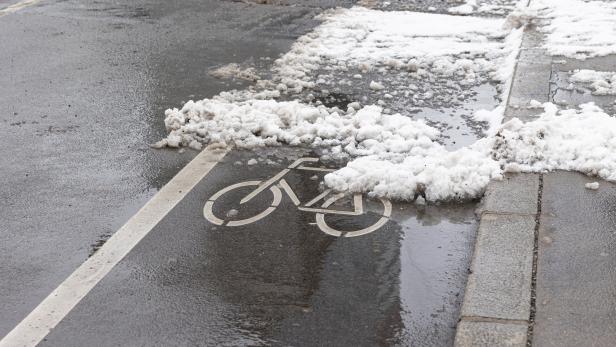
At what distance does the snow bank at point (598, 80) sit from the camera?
7.29 metres

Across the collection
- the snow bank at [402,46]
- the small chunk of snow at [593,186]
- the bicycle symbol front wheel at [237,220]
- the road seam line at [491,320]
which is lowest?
the snow bank at [402,46]

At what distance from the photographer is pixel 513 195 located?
539 centimetres

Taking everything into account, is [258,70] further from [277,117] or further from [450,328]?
[450,328]

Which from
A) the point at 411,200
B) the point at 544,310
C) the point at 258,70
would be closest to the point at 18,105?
the point at 258,70

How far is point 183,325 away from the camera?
169 inches

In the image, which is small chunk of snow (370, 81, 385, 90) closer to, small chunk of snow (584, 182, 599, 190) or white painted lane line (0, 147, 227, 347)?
white painted lane line (0, 147, 227, 347)

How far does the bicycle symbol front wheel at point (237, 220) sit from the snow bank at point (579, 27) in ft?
14.2

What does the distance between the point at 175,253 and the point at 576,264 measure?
8.44ft

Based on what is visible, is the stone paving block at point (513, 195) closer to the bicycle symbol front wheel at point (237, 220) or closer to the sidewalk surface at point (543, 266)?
the sidewalk surface at point (543, 266)

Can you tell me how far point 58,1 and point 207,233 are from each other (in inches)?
367

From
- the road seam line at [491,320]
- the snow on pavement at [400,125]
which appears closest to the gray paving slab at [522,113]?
the snow on pavement at [400,125]

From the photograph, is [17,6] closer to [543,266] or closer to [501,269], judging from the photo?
[501,269]

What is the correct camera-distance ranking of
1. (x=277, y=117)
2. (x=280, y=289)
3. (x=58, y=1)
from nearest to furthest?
(x=280, y=289)
(x=277, y=117)
(x=58, y=1)

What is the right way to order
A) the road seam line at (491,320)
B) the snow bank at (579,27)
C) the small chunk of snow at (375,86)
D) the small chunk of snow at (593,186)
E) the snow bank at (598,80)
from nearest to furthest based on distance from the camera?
1. the road seam line at (491,320)
2. the small chunk of snow at (593,186)
3. the snow bank at (598,80)
4. the small chunk of snow at (375,86)
5. the snow bank at (579,27)
